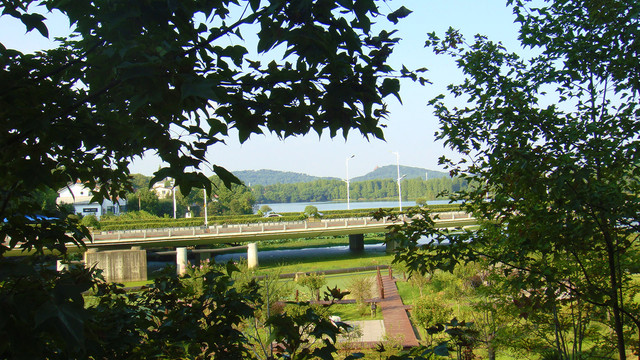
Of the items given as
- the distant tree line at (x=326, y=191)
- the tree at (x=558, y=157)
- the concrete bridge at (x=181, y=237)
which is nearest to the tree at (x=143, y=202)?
the concrete bridge at (x=181, y=237)

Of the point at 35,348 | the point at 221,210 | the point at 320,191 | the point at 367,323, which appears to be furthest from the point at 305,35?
the point at 320,191

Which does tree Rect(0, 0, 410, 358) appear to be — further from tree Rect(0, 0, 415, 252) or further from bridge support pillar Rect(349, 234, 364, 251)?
bridge support pillar Rect(349, 234, 364, 251)

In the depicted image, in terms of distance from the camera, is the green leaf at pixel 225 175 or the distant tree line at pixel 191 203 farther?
the distant tree line at pixel 191 203

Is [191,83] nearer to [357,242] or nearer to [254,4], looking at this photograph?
[254,4]

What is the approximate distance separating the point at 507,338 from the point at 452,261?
3.52 m

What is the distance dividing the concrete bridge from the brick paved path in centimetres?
817

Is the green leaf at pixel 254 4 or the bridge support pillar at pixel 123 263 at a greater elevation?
the green leaf at pixel 254 4

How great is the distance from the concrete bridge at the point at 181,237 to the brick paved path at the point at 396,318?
26.8 feet

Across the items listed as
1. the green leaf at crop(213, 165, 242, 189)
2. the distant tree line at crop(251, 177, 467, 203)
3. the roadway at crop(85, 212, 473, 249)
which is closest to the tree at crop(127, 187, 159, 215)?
the roadway at crop(85, 212, 473, 249)

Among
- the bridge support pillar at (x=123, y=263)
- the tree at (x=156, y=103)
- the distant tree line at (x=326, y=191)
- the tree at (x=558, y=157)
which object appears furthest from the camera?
the distant tree line at (x=326, y=191)

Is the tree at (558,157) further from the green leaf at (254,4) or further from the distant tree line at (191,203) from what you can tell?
the distant tree line at (191,203)

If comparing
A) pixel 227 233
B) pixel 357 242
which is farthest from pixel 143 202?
pixel 357 242

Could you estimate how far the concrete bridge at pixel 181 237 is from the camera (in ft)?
95.9

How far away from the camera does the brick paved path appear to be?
12.7 metres
